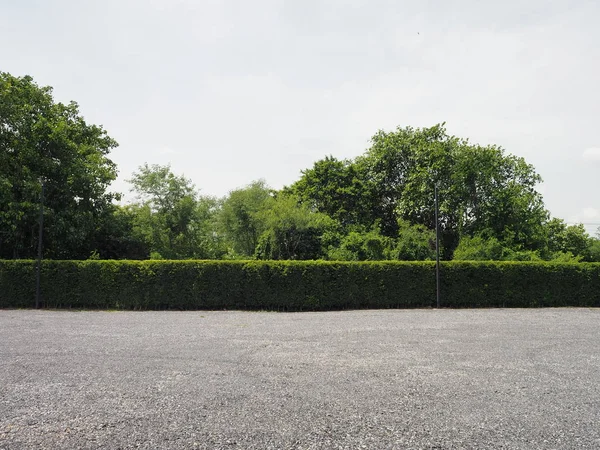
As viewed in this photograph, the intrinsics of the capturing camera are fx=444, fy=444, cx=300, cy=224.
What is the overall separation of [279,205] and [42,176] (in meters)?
14.3

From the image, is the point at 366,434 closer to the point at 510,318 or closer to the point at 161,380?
the point at 161,380

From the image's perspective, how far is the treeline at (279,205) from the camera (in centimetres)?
2189

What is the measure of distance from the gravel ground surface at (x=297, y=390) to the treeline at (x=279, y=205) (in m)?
14.1

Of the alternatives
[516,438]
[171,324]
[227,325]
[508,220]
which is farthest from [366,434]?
[508,220]

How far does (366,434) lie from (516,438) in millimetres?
1358

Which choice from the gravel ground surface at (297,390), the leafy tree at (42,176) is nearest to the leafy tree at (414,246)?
the gravel ground surface at (297,390)

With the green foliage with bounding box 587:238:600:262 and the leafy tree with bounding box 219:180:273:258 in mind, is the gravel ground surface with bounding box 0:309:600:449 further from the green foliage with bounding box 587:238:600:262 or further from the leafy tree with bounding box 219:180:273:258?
the green foliage with bounding box 587:238:600:262

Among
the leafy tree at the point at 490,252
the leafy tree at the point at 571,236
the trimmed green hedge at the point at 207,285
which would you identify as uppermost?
the leafy tree at the point at 571,236

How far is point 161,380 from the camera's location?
588 centimetres

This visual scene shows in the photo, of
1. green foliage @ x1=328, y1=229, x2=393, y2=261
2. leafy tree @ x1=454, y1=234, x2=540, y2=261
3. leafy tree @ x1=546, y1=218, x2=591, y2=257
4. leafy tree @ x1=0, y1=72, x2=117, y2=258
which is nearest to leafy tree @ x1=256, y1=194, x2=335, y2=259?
green foliage @ x1=328, y1=229, x2=393, y2=261

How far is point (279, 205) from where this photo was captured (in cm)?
Answer: 3061

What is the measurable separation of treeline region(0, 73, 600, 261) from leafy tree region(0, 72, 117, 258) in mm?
58

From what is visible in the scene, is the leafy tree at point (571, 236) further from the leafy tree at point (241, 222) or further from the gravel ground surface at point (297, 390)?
A: the gravel ground surface at point (297, 390)

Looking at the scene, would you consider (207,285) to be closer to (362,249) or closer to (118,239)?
(362,249)
